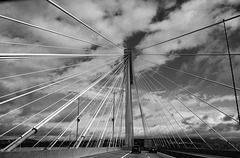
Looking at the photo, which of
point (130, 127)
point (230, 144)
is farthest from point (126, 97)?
point (230, 144)

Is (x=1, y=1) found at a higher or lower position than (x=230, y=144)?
higher

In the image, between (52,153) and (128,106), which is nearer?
(52,153)

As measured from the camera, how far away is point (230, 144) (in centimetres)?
1561

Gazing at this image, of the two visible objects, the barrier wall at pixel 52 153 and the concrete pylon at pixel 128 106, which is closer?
the barrier wall at pixel 52 153

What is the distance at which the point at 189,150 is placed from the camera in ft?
92.0

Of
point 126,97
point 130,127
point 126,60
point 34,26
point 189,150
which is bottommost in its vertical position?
point 189,150

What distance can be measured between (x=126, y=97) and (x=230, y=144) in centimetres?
2068

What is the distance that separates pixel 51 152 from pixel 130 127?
2212cm

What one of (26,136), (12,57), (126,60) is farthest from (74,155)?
(126,60)

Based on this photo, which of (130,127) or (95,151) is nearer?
(95,151)

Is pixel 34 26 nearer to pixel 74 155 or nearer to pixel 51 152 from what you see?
pixel 51 152

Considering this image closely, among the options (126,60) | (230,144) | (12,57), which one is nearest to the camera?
(12,57)

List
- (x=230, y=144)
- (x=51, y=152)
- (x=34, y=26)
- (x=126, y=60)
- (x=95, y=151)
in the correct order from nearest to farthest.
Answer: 1. (x=34, y=26)
2. (x=51, y=152)
3. (x=230, y=144)
4. (x=95, y=151)
5. (x=126, y=60)

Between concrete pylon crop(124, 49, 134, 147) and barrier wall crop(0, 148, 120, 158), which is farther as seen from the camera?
concrete pylon crop(124, 49, 134, 147)
